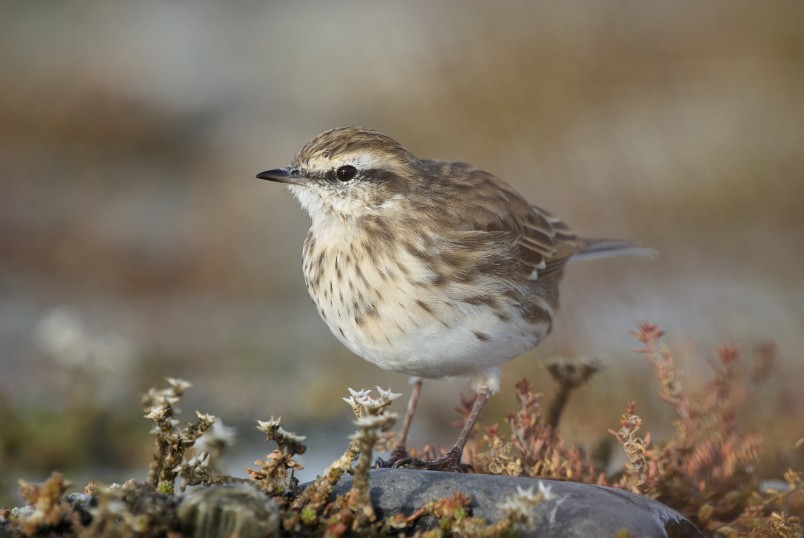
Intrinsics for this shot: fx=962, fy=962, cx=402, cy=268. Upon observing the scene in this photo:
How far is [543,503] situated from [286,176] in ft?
8.21

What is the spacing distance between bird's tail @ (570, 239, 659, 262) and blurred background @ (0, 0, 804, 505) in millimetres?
1110

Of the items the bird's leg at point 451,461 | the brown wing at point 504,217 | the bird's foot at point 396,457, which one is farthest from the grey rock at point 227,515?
the brown wing at point 504,217

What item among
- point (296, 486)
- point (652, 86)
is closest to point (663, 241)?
point (652, 86)

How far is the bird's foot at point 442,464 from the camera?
208 inches

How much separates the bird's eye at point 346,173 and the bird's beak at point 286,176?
0.68 ft

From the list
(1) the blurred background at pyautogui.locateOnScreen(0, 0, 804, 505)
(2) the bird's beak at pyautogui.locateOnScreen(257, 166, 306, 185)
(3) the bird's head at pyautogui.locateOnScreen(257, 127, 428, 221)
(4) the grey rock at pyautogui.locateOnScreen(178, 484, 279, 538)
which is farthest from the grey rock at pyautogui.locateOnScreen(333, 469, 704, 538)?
(1) the blurred background at pyautogui.locateOnScreen(0, 0, 804, 505)

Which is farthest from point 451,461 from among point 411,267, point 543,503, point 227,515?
point 227,515

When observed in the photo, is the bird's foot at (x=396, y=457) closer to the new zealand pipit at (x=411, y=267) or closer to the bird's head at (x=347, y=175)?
the new zealand pipit at (x=411, y=267)

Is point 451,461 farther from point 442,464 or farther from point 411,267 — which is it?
point 411,267

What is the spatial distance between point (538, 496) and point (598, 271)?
8.42 m

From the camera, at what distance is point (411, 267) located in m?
5.42

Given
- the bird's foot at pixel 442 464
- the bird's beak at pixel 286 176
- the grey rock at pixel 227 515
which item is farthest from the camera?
the bird's beak at pixel 286 176

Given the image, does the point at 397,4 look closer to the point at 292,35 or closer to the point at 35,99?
the point at 292,35

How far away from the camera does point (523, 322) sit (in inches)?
226
